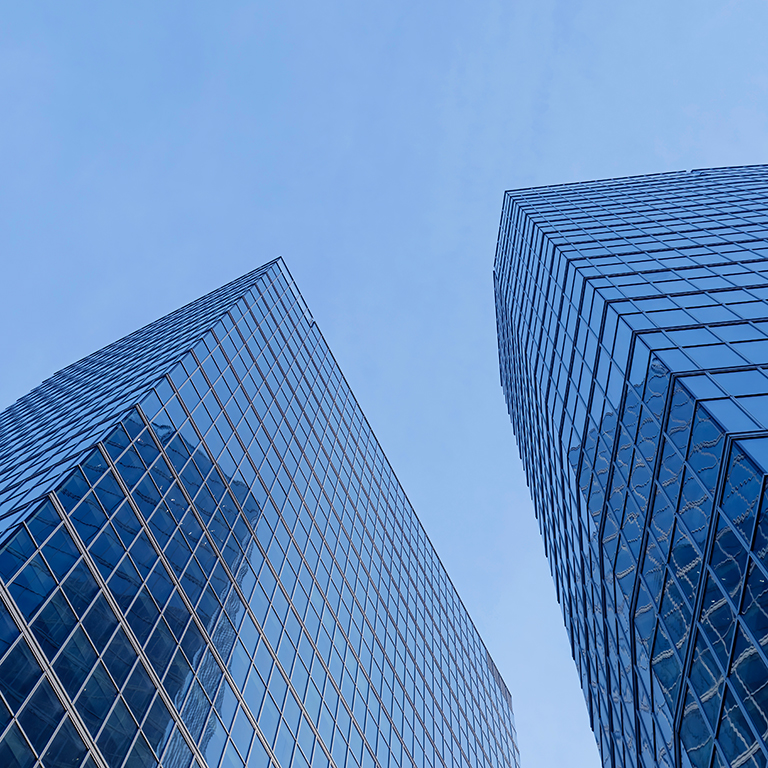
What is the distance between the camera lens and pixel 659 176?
188ft

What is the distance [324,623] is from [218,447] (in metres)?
11.0

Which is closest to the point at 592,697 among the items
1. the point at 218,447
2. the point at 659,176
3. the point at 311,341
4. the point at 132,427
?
the point at 218,447

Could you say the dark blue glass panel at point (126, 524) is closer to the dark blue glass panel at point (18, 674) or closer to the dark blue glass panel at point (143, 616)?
the dark blue glass panel at point (143, 616)

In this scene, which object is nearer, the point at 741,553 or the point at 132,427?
the point at 741,553

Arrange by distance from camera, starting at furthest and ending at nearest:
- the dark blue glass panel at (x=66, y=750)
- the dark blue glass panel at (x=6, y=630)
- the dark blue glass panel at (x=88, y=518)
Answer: the dark blue glass panel at (x=88, y=518)
the dark blue glass panel at (x=6, y=630)
the dark blue glass panel at (x=66, y=750)

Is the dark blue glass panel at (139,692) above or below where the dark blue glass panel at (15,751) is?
above

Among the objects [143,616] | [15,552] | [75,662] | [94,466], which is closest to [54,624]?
[75,662]

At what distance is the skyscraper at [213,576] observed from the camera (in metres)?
18.3

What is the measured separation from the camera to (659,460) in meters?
19.3

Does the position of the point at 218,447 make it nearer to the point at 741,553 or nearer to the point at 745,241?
the point at 741,553

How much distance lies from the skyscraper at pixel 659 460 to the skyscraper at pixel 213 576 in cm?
1274

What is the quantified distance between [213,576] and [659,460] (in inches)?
696

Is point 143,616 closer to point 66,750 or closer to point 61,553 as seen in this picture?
point 61,553

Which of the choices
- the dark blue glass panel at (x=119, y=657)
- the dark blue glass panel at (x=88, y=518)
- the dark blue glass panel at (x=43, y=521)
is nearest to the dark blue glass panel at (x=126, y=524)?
the dark blue glass panel at (x=88, y=518)
